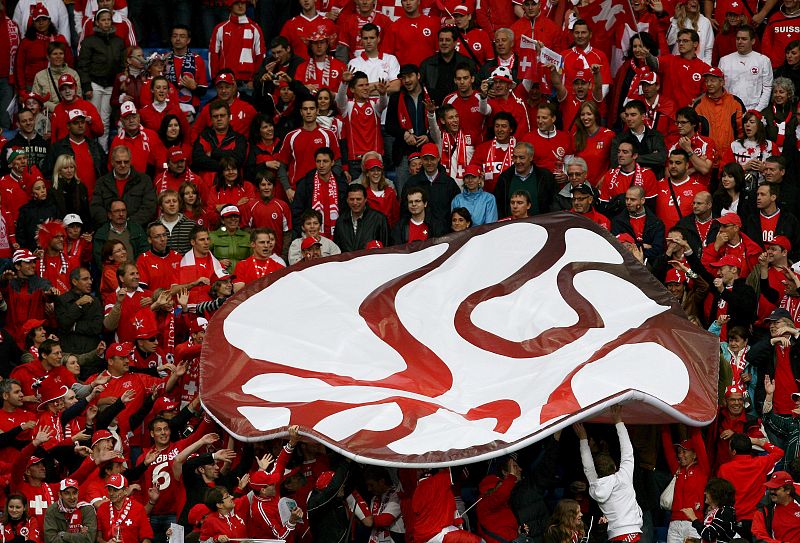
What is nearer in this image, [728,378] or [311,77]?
[728,378]

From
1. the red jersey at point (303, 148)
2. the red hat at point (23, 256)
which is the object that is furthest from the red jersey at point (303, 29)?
the red hat at point (23, 256)

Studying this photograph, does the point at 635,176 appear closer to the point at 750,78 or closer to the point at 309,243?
the point at 750,78

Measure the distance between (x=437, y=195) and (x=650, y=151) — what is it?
2.20m

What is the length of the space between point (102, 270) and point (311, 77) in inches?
143

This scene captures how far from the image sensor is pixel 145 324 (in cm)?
1589

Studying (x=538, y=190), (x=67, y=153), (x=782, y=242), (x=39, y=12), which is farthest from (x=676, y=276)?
(x=39, y=12)

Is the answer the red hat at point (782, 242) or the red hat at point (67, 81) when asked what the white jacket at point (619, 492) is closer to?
the red hat at point (782, 242)

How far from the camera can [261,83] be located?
19.1 meters

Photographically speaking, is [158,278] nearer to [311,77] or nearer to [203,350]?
[203,350]

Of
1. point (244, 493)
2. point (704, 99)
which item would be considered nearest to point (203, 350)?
point (244, 493)

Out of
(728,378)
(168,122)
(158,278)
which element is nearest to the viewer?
(728,378)

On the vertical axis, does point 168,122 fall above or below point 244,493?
above

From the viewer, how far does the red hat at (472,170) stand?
1717cm

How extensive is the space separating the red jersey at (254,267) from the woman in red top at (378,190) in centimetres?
145
